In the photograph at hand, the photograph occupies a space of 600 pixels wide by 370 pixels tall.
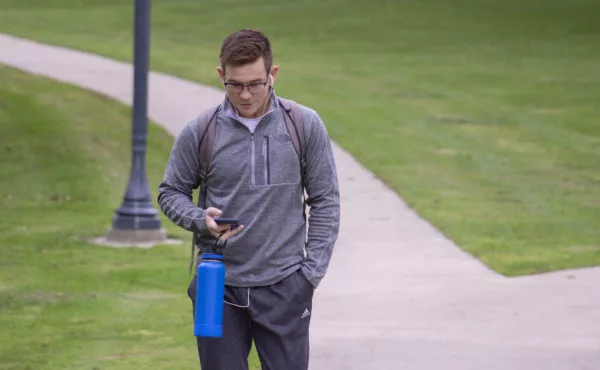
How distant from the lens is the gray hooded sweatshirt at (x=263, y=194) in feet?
16.3

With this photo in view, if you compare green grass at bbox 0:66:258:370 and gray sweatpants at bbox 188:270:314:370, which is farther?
green grass at bbox 0:66:258:370

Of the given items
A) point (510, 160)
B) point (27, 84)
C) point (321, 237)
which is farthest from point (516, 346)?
point (27, 84)

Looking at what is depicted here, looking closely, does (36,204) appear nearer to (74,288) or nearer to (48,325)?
(74,288)

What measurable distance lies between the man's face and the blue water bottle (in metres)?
0.54

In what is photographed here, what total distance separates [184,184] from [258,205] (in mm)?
343

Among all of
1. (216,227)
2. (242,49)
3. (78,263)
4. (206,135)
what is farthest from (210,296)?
(78,263)

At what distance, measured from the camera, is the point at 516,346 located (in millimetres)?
8750

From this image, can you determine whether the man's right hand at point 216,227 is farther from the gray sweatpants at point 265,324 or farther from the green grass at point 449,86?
the green grass at point 449,86

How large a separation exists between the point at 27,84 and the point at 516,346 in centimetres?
1752

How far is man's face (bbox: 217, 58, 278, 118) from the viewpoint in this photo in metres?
4.86

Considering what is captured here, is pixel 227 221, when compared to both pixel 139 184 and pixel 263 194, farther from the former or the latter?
pixel 139 184

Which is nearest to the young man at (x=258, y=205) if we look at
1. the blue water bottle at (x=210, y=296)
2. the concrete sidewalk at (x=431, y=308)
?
the blue water bottle at (x=210, y=296)

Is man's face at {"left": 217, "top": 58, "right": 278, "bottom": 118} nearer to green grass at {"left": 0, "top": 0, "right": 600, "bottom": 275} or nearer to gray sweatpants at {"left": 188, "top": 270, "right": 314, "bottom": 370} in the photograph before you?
gray sweatpants at {"left": 188, "top": 270, "right": 314, "bottom": 370}

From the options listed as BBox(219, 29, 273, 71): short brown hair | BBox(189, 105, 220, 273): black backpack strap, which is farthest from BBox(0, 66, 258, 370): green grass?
BBox(219, 29, 273, 71): short brown hair
